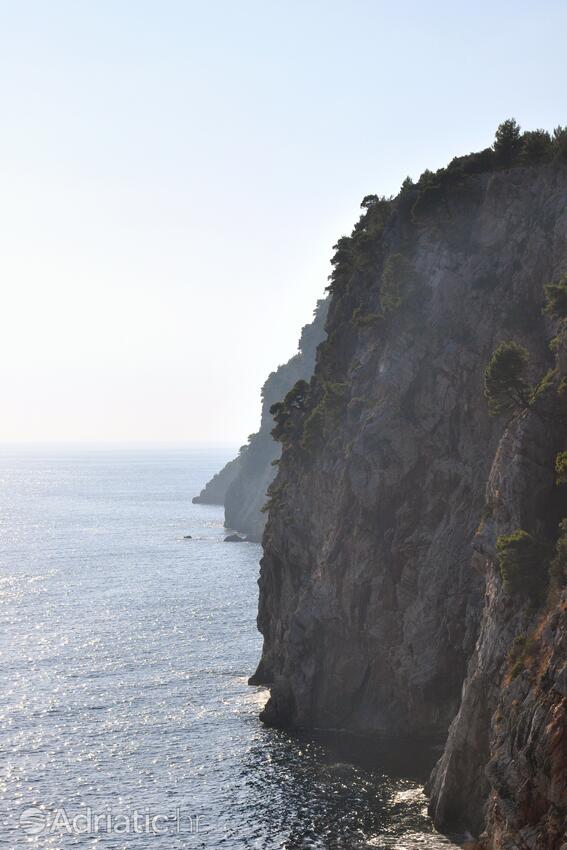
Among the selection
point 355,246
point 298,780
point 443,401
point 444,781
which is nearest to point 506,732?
point 444,781

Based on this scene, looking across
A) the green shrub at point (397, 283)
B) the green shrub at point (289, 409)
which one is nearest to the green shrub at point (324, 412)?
the green shrub at point (289, 409)

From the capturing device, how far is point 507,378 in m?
59.8

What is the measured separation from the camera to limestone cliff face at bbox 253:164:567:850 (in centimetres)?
7056

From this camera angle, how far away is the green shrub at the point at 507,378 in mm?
59438

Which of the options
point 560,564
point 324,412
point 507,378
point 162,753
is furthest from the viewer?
point 324,412

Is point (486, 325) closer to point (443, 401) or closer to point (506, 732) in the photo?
point (443, 401)

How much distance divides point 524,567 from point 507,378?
43.4 feet

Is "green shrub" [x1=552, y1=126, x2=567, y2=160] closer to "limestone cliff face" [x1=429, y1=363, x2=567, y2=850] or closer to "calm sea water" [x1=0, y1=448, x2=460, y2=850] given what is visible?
"limestone cliff face" [x1=429, y1=363, x2=567, y2=850]

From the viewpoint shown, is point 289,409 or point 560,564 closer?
point 560,564

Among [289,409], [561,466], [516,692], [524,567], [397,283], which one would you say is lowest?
[516,692]

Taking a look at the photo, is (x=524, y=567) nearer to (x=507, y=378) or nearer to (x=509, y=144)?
(x=507, y=378)

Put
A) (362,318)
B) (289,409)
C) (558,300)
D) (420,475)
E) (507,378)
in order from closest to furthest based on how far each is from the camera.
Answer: (507,378), (558,300), (420,475), (362,318), (289,409)

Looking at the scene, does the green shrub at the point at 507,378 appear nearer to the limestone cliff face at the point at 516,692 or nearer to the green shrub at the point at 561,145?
the limestone cliff face at the point at 516,692

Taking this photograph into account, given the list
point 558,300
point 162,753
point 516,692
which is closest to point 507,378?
point 558,300
